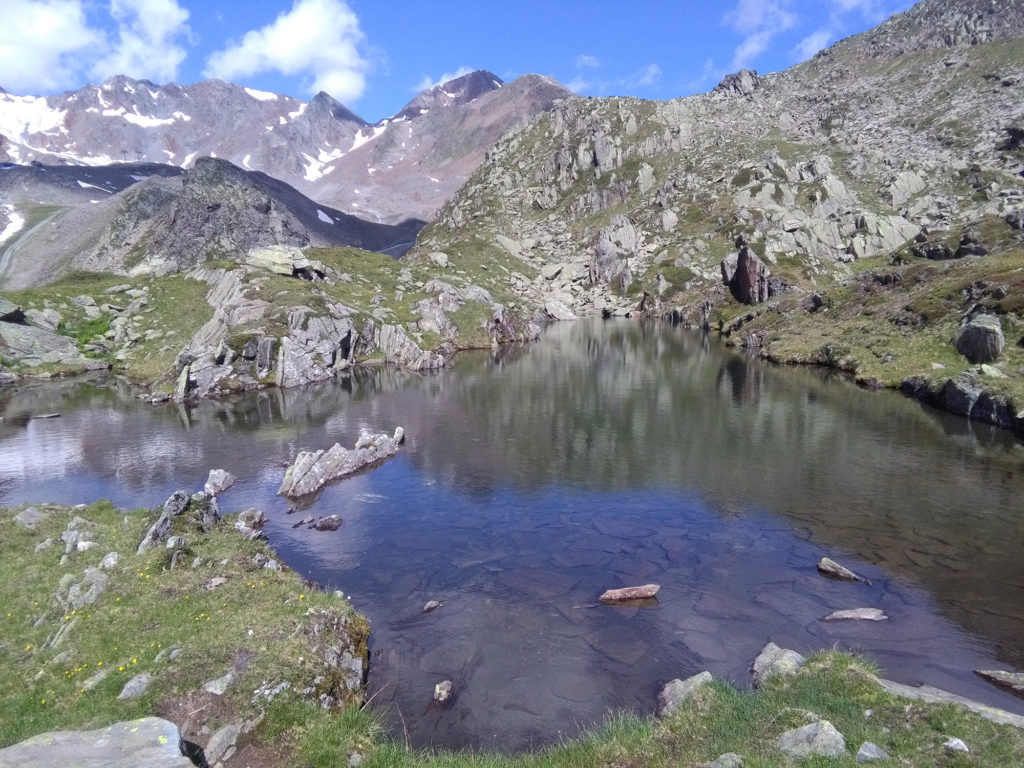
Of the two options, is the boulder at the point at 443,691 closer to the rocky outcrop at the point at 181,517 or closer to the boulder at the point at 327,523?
the rocky outcrop at the point at 181,517

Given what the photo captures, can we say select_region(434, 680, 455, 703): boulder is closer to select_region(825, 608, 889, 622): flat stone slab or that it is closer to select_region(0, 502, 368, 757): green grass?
select_region(0, 502, 368, 757): green grass

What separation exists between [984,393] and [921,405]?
6.77m

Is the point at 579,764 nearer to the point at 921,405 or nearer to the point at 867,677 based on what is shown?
the point at 867,677

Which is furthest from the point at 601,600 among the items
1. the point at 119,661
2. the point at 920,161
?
the point at 920,161

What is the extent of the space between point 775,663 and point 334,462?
35044 mm

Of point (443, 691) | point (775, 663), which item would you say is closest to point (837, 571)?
point (775, 663)

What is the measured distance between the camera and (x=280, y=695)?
60.1ft

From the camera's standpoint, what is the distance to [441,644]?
24281 mm

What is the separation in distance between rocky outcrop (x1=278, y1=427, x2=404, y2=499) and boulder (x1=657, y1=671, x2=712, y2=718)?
29827mm

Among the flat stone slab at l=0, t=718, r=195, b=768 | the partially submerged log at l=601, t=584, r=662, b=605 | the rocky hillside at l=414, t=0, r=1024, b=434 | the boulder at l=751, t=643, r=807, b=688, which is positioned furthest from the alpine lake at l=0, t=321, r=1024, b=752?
the rocky hillside at l=414, t=0, r=1024, b=434

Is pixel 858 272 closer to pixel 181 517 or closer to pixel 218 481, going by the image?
pixel 218 481

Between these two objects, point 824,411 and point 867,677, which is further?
point 824,411

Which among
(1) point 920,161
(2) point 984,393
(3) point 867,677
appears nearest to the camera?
(3) point 867,677

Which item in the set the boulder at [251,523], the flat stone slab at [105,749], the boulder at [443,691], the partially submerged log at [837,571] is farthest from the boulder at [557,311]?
the flat stone slab at [105,749]
